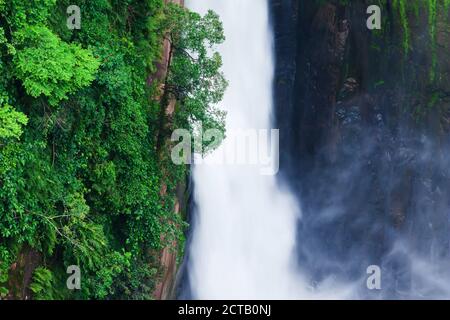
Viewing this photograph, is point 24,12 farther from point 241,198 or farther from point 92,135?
point 241,198

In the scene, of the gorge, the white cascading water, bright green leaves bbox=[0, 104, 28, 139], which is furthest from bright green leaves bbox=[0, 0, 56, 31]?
the gorge

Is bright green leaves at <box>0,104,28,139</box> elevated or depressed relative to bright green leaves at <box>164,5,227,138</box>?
depressed

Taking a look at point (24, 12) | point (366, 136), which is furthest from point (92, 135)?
point (366, 136)

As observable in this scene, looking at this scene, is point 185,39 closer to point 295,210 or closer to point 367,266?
point 295,210

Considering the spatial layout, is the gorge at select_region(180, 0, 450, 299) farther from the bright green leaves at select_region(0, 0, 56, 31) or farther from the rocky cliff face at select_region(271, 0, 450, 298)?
the bright green leaves at select_region(0, 0, 56, 31)

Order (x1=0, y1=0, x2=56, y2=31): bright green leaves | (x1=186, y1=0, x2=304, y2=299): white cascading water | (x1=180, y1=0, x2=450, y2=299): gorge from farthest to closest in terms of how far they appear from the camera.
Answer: (x1=180, y1=0, x2=450, y2=299): gorge < (x1=186, y1=0, x2=304, y2=299): white cascading water < (x1=0, y1=0, x2=56, y2=31): bright green leaves

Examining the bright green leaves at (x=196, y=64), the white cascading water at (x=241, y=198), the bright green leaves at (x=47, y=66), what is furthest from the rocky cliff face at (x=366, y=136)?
the bright green leaves at (x=47, y=66)

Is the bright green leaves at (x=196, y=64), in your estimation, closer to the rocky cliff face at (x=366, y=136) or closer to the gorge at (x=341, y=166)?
the gorge at (x=341, y=166)
